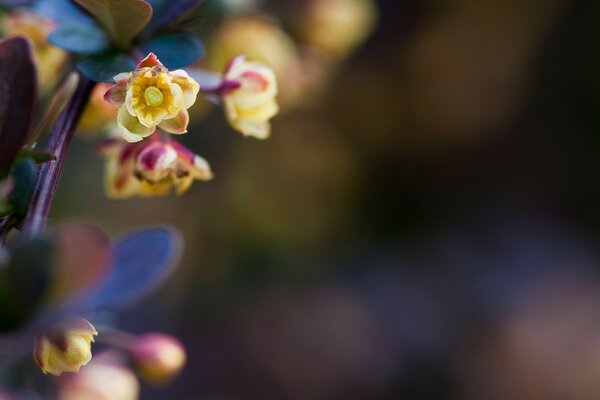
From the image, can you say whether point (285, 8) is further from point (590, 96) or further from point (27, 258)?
point (590, 96)

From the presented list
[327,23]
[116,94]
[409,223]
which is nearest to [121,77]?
[116,94]

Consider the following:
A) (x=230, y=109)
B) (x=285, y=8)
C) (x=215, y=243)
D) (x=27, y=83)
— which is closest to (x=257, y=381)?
(x=215, y=243)

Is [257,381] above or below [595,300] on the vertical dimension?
below

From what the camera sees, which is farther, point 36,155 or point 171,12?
point 171,12

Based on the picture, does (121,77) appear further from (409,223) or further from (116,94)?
(409,223)

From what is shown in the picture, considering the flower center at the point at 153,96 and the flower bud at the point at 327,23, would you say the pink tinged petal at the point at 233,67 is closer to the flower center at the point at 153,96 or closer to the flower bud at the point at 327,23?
the flower center at the point at 153,96

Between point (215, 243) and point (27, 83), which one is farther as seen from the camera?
point (215, 243)

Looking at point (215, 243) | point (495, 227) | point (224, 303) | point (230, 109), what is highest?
point (230, 109)
